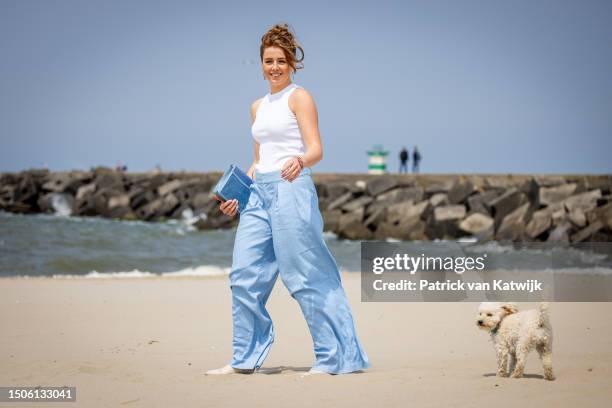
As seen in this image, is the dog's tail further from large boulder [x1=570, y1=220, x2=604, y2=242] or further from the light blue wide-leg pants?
large boulder [x1=570, y1=220, x2=604, y2=242]

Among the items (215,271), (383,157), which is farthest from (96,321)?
(383,157)

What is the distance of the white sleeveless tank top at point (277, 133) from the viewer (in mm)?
4965

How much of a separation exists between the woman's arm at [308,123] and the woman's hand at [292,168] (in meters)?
0.03

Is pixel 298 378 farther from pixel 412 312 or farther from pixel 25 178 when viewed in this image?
pixel 25 178

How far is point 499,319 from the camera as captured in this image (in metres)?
4.82

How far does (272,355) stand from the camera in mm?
6340

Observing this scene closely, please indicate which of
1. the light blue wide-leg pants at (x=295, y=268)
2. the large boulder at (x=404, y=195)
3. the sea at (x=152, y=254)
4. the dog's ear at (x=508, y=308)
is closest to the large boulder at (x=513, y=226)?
the sea at (x=152, y=254)

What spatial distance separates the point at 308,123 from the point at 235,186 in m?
0.63

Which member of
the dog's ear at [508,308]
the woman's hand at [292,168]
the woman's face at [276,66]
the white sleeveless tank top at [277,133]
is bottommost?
the dog's ear at [508,308]

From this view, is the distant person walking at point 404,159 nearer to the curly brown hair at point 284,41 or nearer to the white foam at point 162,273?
the white foam at point 162,273

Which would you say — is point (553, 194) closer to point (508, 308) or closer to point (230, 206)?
point (508, 308)

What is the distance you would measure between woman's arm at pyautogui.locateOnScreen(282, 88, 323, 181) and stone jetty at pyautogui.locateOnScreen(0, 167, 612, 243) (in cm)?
1556

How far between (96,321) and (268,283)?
358 centimetres

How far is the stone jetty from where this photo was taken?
2177cm
